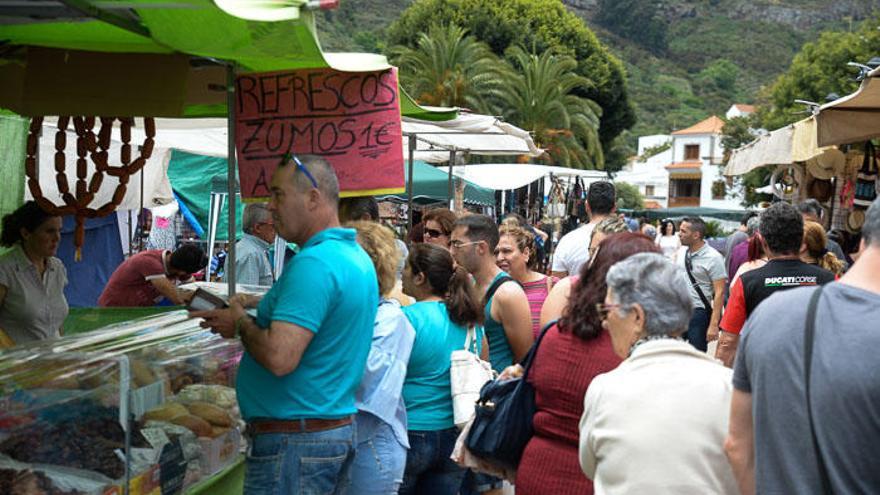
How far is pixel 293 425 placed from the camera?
142 inches

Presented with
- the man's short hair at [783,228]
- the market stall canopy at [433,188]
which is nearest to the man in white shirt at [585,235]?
the man's short hair at [783,228]

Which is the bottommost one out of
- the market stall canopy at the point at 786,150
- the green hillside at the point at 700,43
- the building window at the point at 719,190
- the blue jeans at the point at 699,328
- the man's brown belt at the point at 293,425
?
the building window at the point at 719,190

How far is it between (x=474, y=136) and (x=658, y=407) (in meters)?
7.83

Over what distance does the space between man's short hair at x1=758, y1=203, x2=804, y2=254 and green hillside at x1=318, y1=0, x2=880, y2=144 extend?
122m

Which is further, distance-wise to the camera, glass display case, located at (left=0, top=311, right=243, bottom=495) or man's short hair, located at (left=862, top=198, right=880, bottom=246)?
glass display case, located at (left=0, top=311, right=243, bottom=495)

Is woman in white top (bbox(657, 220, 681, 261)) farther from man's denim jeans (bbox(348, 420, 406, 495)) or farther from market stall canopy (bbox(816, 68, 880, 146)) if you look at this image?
man's denim jeans (bbox(348, 420, 406, 495))

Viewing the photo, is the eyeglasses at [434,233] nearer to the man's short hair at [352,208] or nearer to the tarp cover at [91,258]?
the man's short hair at [352,208]

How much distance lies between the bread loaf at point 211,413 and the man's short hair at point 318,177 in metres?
1.37

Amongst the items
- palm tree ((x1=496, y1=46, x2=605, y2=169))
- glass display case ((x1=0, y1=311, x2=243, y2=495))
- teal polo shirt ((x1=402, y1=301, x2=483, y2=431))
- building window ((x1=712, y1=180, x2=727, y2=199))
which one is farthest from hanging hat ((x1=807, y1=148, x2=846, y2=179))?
building window ((x1=712, y1=180, x2=727, y2=199))

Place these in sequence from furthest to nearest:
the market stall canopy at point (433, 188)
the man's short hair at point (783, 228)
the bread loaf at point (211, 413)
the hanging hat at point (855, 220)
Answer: the market stall canopy at point (433, 188) < the hanging hat at point (855, 220) < the man's short hair at point (783, 228) < the bread loaf at point (211, 413)

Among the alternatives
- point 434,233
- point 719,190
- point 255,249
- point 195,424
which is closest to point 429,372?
point 195,424

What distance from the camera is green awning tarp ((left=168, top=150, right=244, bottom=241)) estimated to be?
14.0m

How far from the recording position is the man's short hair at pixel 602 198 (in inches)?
293

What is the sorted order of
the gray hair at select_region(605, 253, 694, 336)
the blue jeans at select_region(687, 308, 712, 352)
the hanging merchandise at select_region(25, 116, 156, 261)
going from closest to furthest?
the gray hair at select_region(605, 253, 694, 336) < the hanging merchandise at select_region(25, 116, 156, 261) < the blue jeans at select_region(687, 308, 712, 352)
